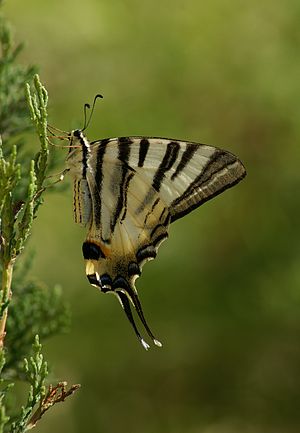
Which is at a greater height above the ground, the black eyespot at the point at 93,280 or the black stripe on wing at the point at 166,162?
the black stripe on wing at the point at 166,162

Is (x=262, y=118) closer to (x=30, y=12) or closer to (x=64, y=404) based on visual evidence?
(x=30, y=12)

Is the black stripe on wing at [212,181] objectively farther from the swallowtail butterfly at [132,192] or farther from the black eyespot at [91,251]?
the black eyespot at [91,251]

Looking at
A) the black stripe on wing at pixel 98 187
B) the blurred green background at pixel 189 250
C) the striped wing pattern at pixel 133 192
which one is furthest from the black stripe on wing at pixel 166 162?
the blurred green background at pixel 189 250

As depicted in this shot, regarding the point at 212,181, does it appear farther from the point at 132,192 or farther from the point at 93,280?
the point at 93,280

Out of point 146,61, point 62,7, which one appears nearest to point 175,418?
point 146,61

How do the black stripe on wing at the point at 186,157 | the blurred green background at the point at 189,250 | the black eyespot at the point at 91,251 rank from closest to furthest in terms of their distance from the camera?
the black stripe on wing at the point at 186,157
the black eyespot at the point at 91,251
the blurred green background at the point at 189,250

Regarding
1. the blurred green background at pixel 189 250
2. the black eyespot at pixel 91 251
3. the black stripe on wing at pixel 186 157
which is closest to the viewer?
the black stripe on wing at pixel 186 157
